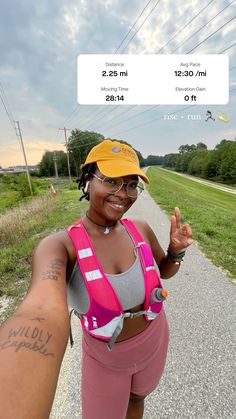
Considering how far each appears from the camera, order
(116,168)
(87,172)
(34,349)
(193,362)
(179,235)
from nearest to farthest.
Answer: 1. (34,349)
2. (116,168)
3. (87,172)
4. (179,235)
5. (193,362)

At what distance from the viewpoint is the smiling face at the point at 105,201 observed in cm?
130

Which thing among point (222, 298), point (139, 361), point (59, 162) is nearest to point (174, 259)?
point (139, 361)

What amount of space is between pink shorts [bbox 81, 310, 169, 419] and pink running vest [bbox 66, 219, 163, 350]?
18cm

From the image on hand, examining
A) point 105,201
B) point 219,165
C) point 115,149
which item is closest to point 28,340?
point 105,201

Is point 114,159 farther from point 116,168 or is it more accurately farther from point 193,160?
point 193,160

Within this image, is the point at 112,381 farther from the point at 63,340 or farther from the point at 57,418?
the point at 57,418

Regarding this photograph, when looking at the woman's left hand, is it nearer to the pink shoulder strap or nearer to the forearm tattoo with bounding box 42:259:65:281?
the pink shoulder strap

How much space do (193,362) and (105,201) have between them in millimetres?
2213

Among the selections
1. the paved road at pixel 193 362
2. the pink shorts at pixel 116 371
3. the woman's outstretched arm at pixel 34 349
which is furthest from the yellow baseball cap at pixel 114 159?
the paved road at pixel 193 362

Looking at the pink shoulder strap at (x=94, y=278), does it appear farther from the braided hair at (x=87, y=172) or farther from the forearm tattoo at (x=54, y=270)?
the braided hair at (x=87, y=172)

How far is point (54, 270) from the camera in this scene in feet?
3.48

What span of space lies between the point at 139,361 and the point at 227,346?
6.14ft

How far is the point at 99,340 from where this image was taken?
1295 mm

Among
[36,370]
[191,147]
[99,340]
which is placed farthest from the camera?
[191,147]
